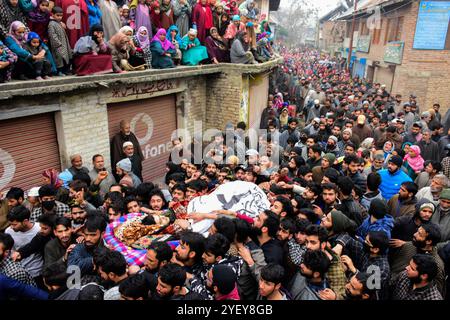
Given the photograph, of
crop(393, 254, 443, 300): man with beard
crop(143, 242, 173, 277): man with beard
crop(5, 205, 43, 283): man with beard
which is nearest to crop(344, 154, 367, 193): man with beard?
crop(393, 254, 443, 300): man with beard

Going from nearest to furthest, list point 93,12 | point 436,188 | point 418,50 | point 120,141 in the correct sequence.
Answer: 1. point 436,188
2. point 93,12
3. point 120,141
4. point 418,50

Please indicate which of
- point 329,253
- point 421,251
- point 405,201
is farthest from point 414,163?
point 329,253

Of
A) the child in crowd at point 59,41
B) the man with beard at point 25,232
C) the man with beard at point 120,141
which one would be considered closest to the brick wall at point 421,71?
the man with beard at point 120,141

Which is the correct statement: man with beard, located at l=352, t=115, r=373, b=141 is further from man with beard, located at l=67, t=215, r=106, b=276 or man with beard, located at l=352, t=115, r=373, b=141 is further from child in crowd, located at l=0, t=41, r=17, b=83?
child in crowd, located at l=0, t=41, r=17, b=83

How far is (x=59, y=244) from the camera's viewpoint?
360 cm

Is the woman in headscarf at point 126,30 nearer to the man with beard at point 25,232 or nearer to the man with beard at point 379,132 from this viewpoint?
the man with beard at point 25,232

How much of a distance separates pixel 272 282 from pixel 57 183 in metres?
3.80

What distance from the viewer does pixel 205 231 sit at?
3.65 meters

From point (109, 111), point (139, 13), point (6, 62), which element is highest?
point (139, 13)

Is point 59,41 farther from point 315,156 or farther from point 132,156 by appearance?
point 315,156

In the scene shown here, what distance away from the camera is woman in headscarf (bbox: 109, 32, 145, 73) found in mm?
6875

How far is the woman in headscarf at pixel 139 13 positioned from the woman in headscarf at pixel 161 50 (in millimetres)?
383

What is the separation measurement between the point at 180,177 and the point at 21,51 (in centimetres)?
313
